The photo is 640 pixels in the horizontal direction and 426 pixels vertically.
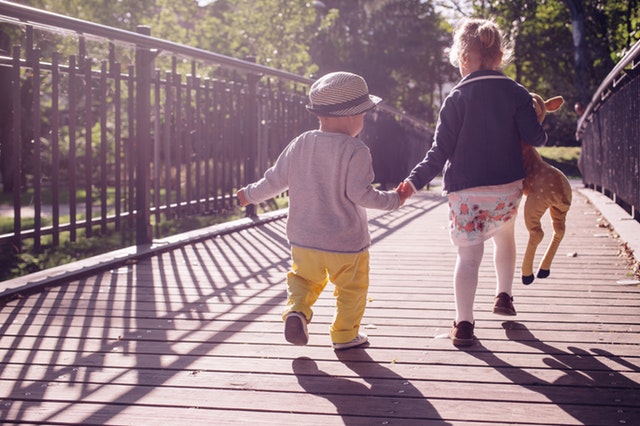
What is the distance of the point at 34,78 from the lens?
5.16 metres

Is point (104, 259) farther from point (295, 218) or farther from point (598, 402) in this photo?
point (598, 402)

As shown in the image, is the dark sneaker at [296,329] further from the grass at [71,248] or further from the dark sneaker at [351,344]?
the grass at [71,248]

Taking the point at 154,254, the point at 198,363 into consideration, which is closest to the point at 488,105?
the point at 198,363

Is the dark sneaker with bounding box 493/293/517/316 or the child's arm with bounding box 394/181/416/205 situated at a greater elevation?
the child's arm with bounding box 394/181/416/205

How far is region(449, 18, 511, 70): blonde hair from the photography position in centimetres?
385

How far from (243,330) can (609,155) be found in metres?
6.59

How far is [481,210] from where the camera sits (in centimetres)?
381

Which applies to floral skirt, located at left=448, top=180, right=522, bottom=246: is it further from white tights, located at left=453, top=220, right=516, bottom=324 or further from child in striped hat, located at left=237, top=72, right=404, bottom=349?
child in striped hat, located at left=237, top=72, right=404, bottom=349

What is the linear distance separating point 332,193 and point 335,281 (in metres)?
0.38

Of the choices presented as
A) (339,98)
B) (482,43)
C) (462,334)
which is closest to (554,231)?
(462,334)

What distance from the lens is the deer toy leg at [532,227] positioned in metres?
3.95

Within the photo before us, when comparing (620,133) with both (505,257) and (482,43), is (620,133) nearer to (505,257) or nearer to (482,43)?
(505,257)

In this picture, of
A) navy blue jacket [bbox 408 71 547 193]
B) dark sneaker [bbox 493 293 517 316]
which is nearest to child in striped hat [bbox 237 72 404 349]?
navy blue jacket [bbox 408 71 547 193]

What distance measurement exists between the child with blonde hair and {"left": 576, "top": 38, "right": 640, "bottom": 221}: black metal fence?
234 centimetres
